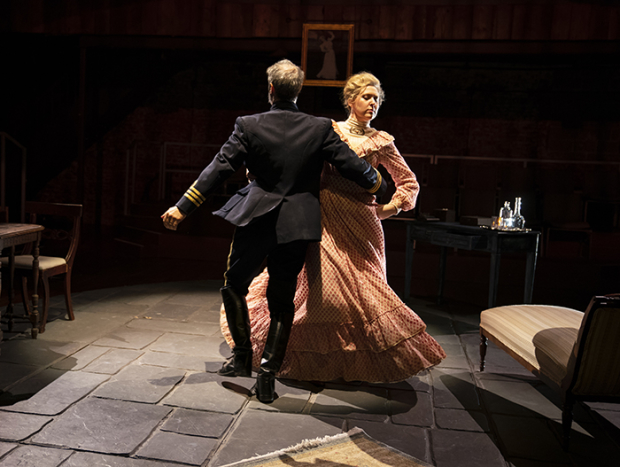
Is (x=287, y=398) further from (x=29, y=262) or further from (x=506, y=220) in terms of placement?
(x=506, y=220)

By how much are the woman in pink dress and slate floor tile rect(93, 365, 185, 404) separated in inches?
22.0

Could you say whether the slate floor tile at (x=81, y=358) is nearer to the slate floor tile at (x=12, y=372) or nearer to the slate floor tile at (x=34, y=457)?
the slate floor tile at (x=12, y=372)

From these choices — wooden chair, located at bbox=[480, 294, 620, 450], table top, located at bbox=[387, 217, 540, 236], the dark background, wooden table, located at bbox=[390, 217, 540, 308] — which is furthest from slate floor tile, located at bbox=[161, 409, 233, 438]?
the dark background

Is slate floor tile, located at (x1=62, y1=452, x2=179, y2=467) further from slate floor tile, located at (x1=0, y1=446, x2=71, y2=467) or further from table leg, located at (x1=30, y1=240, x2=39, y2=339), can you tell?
table leg, located at (x1=30, y1=240, x2=39, y2=339)

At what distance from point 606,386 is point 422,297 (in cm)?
293

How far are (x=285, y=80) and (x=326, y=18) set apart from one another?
4489 mm

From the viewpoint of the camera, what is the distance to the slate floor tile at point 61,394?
Result: 2.31 m

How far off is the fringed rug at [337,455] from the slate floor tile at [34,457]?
1.99 feet

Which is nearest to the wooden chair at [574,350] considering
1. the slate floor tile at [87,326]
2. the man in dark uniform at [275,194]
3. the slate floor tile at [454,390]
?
the slate floor tile at [454,390]

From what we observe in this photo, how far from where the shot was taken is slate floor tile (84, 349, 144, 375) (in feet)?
9.19

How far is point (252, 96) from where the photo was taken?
9836 millimetres

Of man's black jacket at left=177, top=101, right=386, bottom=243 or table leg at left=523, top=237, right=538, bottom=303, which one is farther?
table leg at left=523, top=237, right=538, bottom=303

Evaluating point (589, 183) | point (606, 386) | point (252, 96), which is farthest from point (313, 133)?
point (252, 96)

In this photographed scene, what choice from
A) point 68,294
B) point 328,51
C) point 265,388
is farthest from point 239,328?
point 328,51
